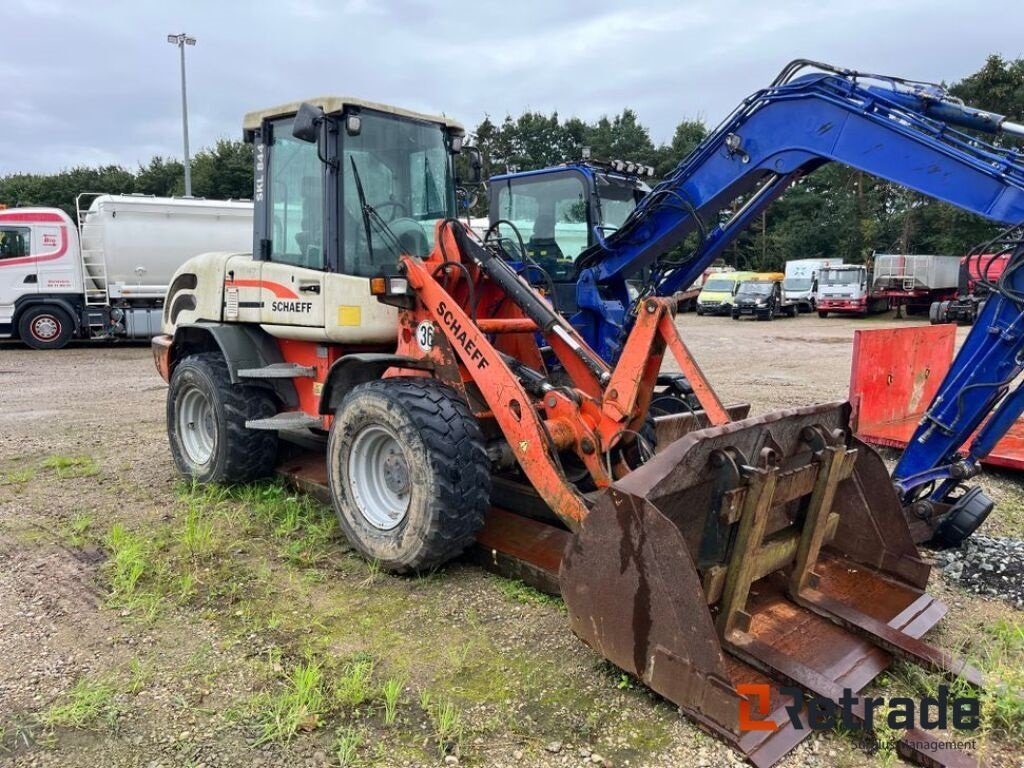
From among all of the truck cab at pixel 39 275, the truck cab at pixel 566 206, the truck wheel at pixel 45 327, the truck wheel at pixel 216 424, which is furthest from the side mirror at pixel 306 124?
the truck wheel at pixel 45 327

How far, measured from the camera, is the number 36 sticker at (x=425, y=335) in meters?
4.30

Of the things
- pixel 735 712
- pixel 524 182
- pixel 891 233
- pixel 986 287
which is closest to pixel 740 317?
pixel 891 233

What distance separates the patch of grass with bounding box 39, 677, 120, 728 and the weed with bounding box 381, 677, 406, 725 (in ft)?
3.29

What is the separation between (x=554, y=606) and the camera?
3689 millimetres

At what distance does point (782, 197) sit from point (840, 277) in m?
5.85

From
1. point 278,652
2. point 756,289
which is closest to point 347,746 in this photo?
point 278,652

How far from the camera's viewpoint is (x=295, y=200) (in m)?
4.93

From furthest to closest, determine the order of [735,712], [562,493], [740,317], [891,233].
Answer: [891,233] → [740,317] → [562,493] → [735,712]

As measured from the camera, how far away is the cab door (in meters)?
4.64

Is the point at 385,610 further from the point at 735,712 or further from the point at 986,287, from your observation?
the point at 986,287

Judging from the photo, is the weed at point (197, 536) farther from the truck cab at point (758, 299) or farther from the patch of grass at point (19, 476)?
the truck cab at point (758, 299)

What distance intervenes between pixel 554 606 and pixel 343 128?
299 cm

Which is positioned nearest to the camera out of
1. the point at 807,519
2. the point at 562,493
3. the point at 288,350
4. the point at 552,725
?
the point at 552,725

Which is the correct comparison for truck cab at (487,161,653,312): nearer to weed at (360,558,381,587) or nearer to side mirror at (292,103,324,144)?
side mirror at (292,103,324,144)
